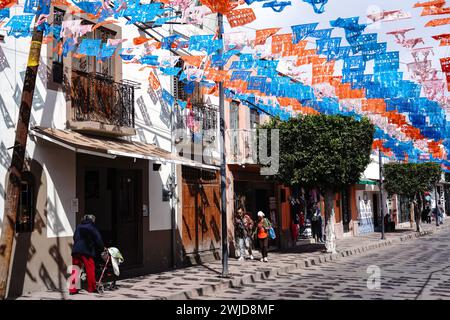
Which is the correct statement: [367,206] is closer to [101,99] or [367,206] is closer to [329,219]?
[329,219]

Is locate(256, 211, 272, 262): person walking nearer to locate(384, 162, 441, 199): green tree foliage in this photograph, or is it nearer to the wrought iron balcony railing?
the wrought iron balcony railing

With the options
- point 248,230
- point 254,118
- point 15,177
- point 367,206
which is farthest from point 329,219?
point 367,206

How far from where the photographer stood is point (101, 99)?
1375 centimetres

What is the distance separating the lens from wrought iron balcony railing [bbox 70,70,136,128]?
13234 millimetres

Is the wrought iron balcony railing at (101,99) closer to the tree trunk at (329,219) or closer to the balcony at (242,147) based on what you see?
the balcony at (242,147)

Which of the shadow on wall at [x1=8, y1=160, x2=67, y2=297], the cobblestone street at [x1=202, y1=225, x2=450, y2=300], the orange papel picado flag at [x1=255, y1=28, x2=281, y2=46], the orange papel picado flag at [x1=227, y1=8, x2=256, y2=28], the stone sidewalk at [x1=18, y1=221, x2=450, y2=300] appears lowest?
the cobblestone street at [x1=202, y1=225, x2=450, y2=300]

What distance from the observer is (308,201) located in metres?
28.0

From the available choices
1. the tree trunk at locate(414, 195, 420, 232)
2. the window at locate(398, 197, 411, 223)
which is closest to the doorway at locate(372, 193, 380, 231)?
the tree trunk at locate(414, 195, 420, 232)

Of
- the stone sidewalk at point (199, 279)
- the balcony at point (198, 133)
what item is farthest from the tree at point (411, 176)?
the balcony at point (198, 133)

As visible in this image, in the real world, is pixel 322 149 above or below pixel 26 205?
above

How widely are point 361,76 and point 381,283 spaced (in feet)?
16.3

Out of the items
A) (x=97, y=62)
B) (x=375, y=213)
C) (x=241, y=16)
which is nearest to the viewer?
(x=241, y=16)
